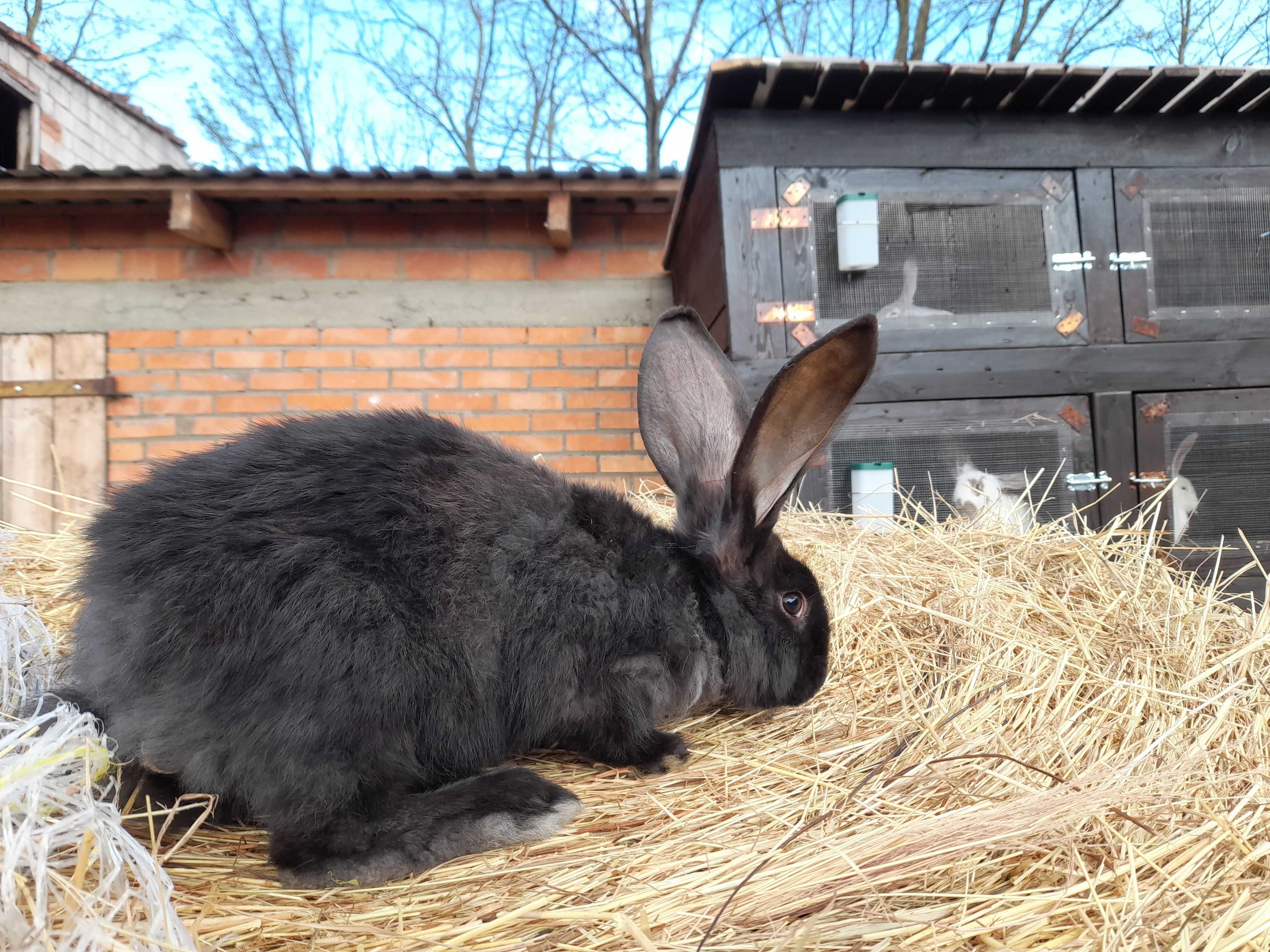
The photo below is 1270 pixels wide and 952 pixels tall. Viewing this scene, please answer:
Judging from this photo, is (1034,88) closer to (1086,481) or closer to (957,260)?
(957,260)

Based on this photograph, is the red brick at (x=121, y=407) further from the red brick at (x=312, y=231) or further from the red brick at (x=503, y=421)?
the red brick at (x=503, y=421)

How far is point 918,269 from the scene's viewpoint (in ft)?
16.6

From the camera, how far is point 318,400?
6.45 m

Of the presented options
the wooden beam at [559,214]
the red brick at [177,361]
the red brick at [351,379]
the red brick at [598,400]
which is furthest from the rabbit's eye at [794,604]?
the red brick at [177,361]

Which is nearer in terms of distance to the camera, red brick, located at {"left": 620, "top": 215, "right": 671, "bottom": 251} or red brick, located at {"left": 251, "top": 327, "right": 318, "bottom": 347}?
red brick, located at {"left": 251, "top": 327, "right": 318, "bottom": 347}

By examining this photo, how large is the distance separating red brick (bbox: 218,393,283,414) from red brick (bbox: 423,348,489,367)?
132cm

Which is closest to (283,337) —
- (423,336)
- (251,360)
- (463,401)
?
(251,360)

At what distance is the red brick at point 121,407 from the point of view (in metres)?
6.35

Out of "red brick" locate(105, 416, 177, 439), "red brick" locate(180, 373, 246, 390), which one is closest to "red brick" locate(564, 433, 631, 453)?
"red brick" locate(180, 373, 246, 390)

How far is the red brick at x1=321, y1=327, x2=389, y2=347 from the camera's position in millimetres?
6434

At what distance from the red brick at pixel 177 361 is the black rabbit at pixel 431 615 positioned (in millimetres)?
5269

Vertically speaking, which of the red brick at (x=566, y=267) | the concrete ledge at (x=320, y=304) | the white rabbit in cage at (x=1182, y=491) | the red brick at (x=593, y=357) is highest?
the red brick at (x=566, y=267)

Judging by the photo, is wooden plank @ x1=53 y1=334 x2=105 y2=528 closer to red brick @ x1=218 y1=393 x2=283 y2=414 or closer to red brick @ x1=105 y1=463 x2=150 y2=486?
red brick @ x1=105 y1=463 x2=150 y2=486

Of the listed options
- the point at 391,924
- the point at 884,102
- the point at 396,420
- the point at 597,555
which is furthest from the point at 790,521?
the point at 884,102
